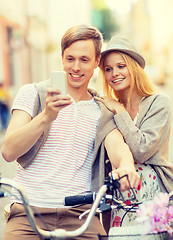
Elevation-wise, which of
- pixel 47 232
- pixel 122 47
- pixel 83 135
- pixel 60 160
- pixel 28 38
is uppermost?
pixel 28 38

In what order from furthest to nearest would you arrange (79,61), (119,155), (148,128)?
(148,128)
(79,61)
(119,155)

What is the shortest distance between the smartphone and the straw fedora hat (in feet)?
3.30

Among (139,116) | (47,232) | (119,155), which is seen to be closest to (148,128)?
(139,116)

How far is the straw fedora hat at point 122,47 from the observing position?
2.99 m

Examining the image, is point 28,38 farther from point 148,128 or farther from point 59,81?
point 59,81

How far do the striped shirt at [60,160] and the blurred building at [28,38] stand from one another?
37.4 ft

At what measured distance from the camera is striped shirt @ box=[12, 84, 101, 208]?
→ 8.22 feet

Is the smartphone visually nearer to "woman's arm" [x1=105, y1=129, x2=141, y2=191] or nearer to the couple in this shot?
the couple

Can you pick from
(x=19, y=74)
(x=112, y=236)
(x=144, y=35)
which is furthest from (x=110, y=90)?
(x=144, y=35)

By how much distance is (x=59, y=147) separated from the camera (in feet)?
8.52

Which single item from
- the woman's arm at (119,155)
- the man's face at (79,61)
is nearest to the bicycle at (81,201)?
the woman's arm at (119,155)

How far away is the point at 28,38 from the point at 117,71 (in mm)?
14195

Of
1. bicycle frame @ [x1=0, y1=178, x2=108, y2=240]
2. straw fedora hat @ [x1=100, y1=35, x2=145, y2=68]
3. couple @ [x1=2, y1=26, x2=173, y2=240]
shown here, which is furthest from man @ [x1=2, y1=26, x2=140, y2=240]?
bicycle frame @ [x1=0, y1=178, x2=108, y2=240]

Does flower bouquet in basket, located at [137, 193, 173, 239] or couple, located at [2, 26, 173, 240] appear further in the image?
couple, located at [2, 26, 173, 240]
